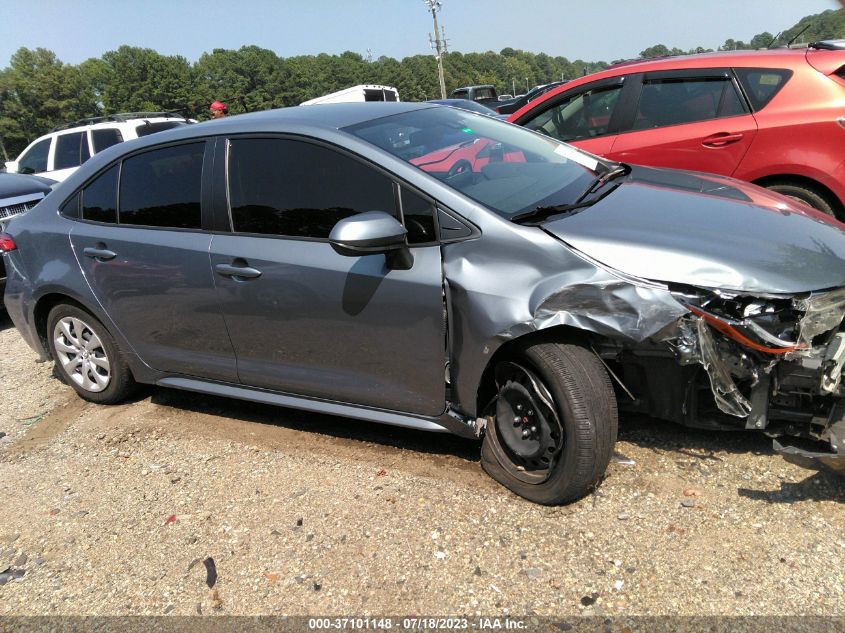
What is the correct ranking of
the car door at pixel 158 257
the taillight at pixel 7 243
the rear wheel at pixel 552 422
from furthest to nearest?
the taillight at pixel 7 243 → the car door at pixel 158 257 → the rear wheel at pixel 552 422

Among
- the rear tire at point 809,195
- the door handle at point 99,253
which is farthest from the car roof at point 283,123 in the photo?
the rear tire at point 809,195

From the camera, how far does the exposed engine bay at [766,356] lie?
2.38 meters

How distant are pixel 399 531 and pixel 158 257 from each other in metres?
2.03

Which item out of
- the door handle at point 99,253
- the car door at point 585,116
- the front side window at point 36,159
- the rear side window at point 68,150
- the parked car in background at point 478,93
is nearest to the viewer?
the door handle at point 99,253

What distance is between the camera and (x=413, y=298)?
9.30 ft

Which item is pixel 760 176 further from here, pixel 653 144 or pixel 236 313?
pixel 236 313

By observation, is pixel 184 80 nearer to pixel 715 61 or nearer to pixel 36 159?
pixel 36 159

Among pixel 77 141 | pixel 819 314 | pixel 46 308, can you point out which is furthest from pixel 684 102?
pixel 77 141

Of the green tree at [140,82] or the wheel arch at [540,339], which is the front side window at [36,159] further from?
the green tree at [140,82]

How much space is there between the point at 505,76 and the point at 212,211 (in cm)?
14421

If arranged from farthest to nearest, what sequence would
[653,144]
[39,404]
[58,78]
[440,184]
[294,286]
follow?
[58,78] → [653,144] → [39,404] → [294,286] → [440,184]

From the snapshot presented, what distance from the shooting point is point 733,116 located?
16.1 feet

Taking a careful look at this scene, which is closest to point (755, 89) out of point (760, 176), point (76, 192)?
point (760, 176)

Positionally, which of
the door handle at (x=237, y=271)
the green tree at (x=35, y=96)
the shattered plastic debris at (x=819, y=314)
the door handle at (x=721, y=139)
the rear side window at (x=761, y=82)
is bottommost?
the shattered plastic debris at (x=819, y=314)
